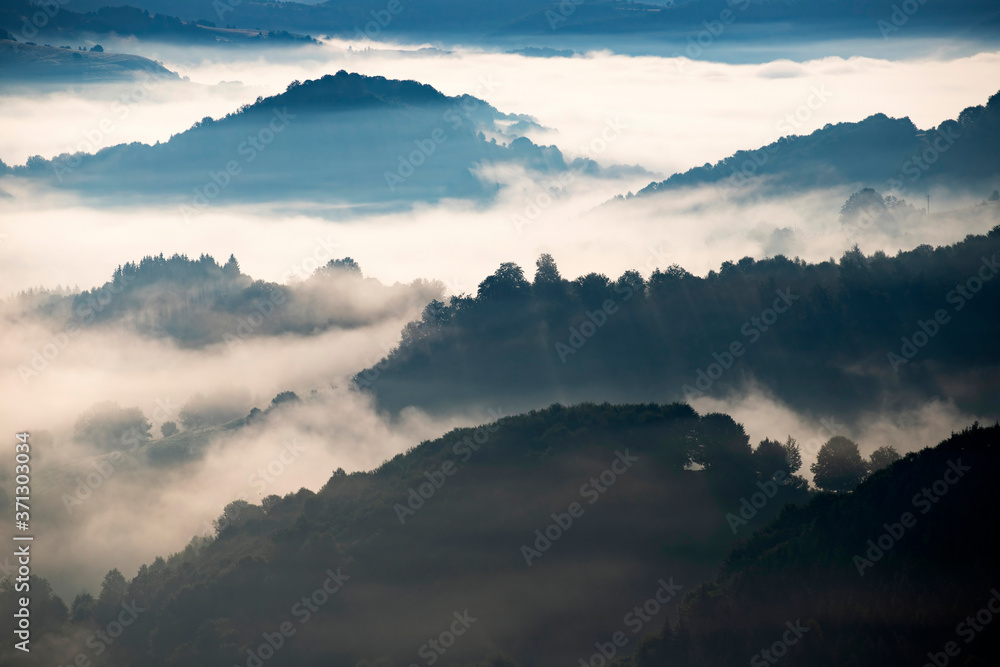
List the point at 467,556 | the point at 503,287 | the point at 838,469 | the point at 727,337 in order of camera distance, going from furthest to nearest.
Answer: the point at 503,287, the point at 727,337, the point at 838,469, the point at 467,556

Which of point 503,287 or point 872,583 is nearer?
point 872,583

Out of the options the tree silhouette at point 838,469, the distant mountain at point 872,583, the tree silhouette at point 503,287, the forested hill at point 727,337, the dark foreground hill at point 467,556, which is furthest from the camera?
the tree silhouette at point 503,287

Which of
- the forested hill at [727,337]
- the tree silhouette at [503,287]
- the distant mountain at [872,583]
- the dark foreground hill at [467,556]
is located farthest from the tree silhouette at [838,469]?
the tree silhouette at [503,287]

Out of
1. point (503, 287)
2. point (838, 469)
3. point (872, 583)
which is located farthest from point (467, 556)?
point (503, 287)

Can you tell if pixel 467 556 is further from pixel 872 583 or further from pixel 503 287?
pixel 503 287

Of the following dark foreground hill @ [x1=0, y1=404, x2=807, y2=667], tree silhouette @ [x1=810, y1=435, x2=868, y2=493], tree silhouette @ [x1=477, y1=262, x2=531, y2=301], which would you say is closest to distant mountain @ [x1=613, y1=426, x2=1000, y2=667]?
dark foreground hill @ [x1=0, y1=404, x2=807, y2=667]

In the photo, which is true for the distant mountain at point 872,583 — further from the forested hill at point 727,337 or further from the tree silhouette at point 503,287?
the tree silhouette at point 503,287

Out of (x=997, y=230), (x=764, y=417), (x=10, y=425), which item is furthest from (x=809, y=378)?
(x=10, y=425)
